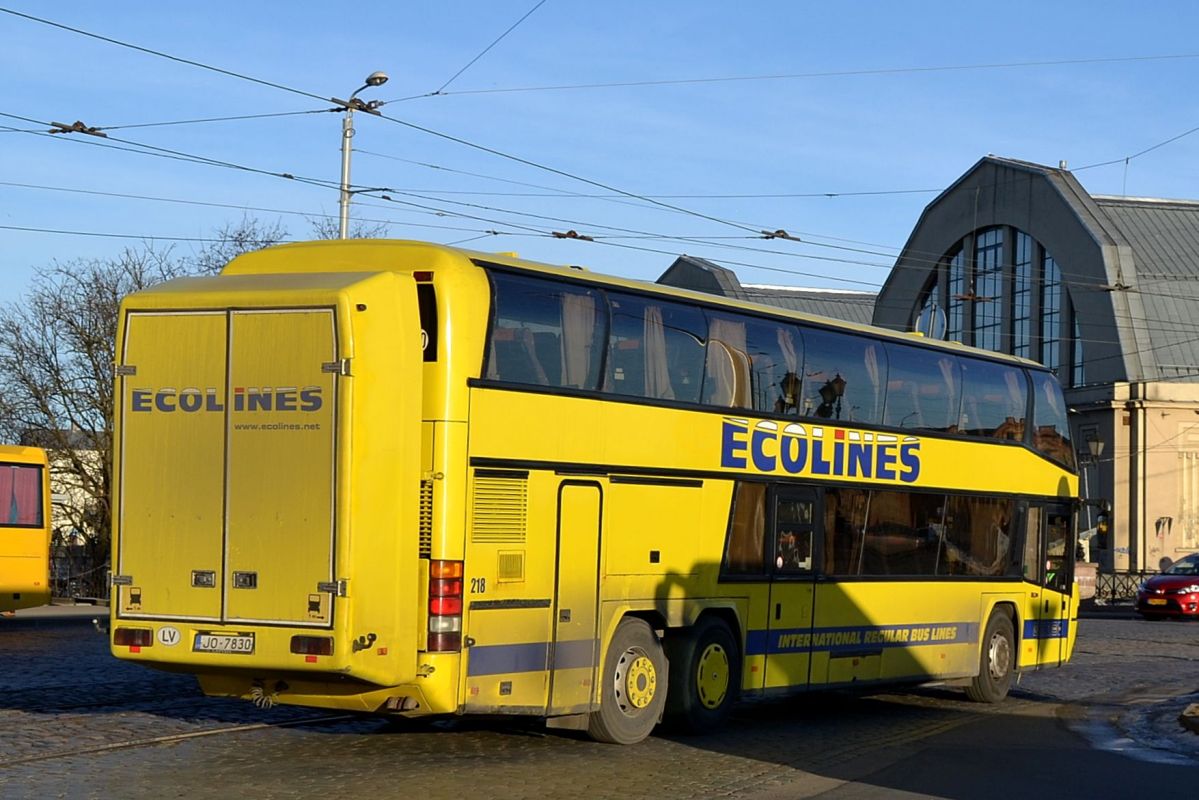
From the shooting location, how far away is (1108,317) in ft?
190

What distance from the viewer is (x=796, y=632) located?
16.7 metres

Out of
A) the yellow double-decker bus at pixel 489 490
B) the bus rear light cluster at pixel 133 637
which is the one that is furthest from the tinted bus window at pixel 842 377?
the bus rear light cluster at pixel 133 637

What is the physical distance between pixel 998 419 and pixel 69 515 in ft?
103

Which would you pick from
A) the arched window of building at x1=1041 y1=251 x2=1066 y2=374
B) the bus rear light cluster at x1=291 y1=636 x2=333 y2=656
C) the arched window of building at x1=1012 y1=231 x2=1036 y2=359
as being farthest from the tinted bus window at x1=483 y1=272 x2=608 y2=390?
the arched window of building at x1=1012 y1=231 x2=1036 y2=359

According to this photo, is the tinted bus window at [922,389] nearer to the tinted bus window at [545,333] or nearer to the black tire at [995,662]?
the black tire at [995,662]

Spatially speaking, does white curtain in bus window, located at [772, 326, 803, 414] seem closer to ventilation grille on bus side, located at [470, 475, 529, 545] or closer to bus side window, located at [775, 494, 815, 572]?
bus side window, located at [775, 494, 815, 572]

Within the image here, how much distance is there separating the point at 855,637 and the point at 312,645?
7.76 meters

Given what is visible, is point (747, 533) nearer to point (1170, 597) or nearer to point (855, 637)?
point (855, 637)

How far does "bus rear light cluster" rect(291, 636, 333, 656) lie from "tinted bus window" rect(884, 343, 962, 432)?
828cm

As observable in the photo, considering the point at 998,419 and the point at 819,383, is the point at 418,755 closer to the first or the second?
the point at 819,383

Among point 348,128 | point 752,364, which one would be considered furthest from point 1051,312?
point 752,364

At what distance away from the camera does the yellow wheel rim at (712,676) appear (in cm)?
1522

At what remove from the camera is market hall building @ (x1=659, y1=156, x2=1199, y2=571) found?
57125mm

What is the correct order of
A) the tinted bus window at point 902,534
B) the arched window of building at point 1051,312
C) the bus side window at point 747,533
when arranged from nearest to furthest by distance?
the bus side window at point 747,533, the tinted bus window at point 902,534, the arched window of building at point 1051,312
